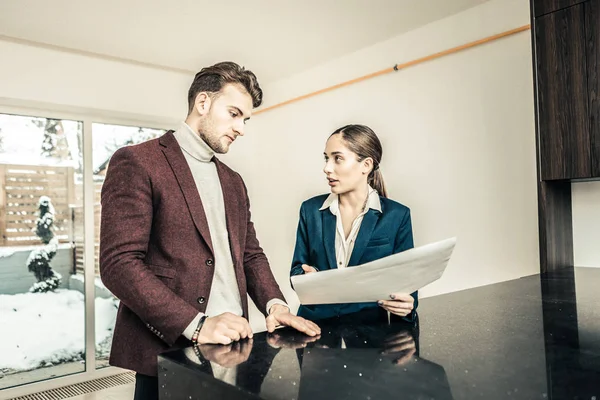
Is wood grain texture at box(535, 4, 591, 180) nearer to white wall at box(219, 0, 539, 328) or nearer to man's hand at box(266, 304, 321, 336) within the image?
white wall at box(219, 0, 539, 328)

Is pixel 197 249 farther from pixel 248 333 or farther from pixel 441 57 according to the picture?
pixel 441 57

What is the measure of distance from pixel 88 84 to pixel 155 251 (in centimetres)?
263

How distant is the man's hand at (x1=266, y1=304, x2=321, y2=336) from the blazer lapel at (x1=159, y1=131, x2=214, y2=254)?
24cm

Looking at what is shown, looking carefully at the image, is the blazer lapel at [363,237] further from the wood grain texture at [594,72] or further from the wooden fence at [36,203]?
the wooden fence at [36,203]

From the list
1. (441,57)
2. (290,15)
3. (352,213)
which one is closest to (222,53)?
(290,15)

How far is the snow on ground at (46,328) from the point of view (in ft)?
10.9

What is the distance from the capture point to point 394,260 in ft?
3.10

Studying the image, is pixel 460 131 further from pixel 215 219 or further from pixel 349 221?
pixel 215 219

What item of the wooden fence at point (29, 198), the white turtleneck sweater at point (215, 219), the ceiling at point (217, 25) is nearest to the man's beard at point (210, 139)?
the white turtleneck sweater at point (215, 219)

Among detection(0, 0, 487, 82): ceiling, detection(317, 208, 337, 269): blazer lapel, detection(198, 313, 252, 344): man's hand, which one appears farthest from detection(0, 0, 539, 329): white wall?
detection(198, 313, 252, 344): man's hand

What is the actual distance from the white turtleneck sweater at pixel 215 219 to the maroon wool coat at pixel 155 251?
2cm

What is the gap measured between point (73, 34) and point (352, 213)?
2247 mm

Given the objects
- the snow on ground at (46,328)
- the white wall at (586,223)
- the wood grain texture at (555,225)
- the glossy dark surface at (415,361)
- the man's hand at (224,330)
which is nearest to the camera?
the glossy dark surface at (415,361)

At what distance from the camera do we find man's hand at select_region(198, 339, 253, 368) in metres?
0.80
